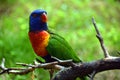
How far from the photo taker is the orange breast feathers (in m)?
2.98

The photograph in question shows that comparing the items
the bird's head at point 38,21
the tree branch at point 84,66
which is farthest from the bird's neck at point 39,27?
the tree branch at point 84,66

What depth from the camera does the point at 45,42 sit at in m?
3.03

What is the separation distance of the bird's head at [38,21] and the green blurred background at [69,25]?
1.46 meters

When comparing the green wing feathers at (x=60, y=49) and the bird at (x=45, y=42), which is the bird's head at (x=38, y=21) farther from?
the green wing feathers at (x=60, y=49)

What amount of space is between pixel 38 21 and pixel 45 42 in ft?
0.70

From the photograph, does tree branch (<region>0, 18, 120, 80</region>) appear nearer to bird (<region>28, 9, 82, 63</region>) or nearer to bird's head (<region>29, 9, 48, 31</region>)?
bird (<region>28, 9, 82, 63</region>)

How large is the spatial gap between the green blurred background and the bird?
4.83ft

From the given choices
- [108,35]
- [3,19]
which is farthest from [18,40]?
[108,35]

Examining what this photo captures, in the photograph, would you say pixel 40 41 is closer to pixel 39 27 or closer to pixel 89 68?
pixel 39 27

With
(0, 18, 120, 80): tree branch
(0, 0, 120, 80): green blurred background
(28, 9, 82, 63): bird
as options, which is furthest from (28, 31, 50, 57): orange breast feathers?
(0, 0, 120, 80): green blurred background

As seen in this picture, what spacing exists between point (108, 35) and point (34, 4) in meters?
1.35

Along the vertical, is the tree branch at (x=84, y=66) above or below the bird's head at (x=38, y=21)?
below

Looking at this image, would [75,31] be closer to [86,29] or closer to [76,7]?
[86,29]

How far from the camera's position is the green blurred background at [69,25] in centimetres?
489
